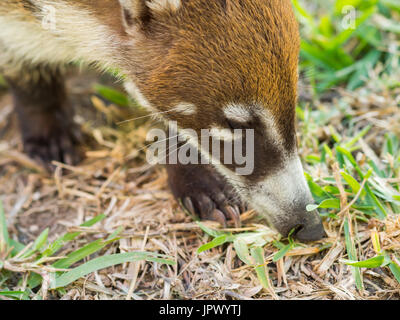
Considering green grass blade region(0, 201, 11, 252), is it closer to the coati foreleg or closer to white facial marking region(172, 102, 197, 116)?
the coati foreleg

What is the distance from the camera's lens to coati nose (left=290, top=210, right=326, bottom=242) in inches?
90.8

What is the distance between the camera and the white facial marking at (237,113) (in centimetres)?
213

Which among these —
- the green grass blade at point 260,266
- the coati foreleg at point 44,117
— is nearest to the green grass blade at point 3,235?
the coati foreleg at point 44,117

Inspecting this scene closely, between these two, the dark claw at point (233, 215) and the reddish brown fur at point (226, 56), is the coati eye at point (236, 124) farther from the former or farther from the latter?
the dark claw at point (233, 215)

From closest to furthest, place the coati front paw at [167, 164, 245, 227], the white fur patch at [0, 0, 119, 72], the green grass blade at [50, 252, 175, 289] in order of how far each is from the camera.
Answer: the green grass blade at [50, 252, 175, 289] → the white fur patch at [0, 0, 119, 72] → the coati front paw at [167, 164, 245, 227]

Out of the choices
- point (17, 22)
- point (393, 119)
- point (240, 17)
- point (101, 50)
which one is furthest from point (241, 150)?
point (17, 22)

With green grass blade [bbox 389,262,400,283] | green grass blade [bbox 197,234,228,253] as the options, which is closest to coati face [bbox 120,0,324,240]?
green grass blade [bbox 197,234,228,253]

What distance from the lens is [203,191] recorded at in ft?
8.84

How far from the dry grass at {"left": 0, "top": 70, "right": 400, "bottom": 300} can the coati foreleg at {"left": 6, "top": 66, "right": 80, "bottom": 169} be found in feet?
0.39

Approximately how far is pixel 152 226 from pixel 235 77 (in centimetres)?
101

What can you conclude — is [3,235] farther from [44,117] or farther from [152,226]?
[44,117]

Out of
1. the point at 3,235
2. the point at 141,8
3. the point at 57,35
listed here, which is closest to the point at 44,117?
the point at 57,35

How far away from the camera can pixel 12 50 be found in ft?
9.71

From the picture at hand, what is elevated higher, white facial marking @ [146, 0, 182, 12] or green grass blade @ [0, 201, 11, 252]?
white facial marking @ [146, 0, 182, 12]
